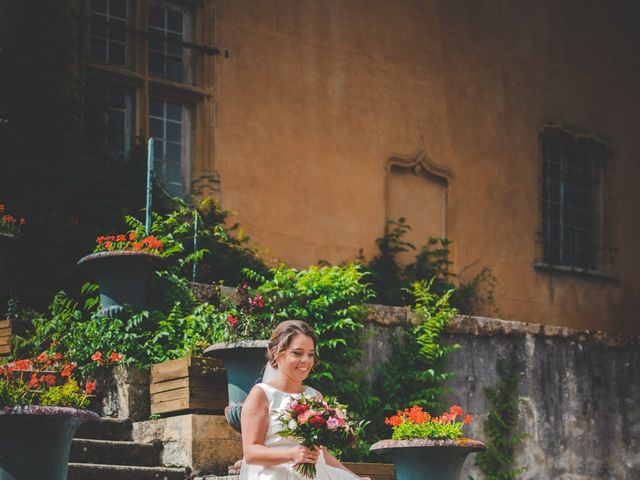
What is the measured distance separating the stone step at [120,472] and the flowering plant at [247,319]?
1.03 metres

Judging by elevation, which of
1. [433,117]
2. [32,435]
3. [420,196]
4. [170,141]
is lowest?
[32,435]

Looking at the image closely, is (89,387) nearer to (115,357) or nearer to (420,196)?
(115,357)

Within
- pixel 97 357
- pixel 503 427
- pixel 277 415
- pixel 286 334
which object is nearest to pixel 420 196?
pixel 503 427

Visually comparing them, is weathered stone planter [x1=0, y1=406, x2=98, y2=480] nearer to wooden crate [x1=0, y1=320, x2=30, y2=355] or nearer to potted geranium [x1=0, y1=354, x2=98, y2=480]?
potted geranium [x1=0, y1=354, x2=98, y2=480]

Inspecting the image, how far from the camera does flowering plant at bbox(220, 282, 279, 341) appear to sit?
820 centimetres

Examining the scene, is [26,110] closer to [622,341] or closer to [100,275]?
[100,275]

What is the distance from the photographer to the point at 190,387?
8.00 m

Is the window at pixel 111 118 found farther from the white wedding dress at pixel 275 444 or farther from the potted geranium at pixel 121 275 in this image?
the white wedding dress at pixel 275 444

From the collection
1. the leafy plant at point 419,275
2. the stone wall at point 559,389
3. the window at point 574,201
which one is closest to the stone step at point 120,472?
the stone wall at point 559,389

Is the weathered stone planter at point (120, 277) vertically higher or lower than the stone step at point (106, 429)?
higher

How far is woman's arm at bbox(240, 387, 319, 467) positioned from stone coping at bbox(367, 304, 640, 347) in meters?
4.39

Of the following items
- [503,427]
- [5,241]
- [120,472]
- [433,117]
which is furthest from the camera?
[433,117]

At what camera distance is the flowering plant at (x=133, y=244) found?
9.09m

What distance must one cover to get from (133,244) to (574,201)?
25.7 feet
